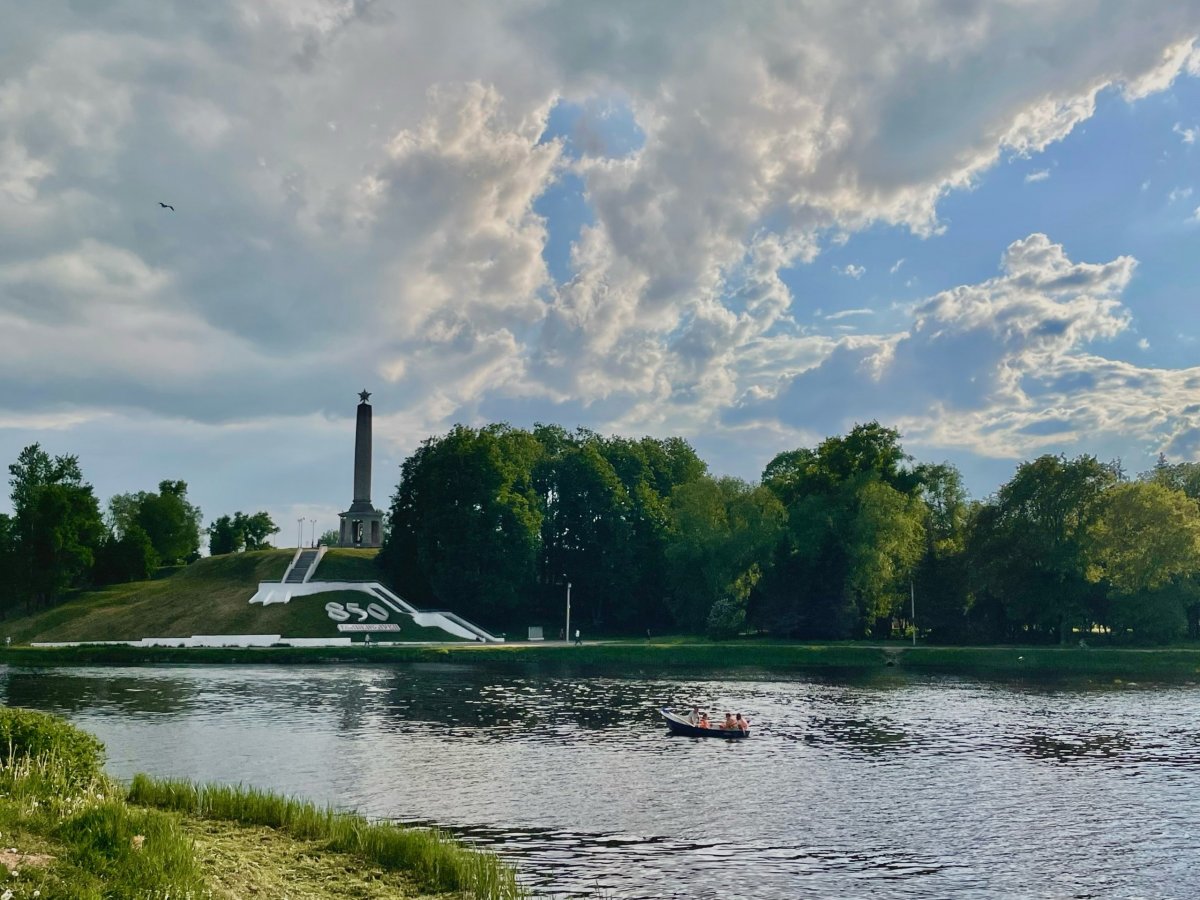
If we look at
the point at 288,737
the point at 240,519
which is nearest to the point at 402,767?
the point at 288,737

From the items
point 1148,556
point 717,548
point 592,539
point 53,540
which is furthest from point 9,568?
point 1148,556

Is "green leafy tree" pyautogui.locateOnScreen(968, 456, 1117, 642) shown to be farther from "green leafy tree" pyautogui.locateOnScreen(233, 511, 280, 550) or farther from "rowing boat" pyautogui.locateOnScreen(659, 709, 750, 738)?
"green leafy tree" pyautogui.locateOnScreen(233, 511, 280, 550)

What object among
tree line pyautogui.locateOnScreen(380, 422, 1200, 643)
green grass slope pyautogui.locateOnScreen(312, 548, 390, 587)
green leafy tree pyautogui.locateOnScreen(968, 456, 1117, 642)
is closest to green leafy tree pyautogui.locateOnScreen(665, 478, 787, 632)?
tree line pyautogui.locateOnScreen(380, 422, 1200, 643)

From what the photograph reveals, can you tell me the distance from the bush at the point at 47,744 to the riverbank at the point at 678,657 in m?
58.2

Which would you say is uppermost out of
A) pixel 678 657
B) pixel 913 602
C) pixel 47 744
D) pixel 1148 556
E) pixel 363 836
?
pixel 1148 556

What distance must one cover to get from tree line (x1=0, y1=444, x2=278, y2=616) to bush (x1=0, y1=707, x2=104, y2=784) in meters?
113

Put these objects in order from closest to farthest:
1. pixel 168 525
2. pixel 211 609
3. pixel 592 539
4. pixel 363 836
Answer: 1. pixel 363 836
2. pixel 211 609
3. pixel 592 539
4. pixel 168 525

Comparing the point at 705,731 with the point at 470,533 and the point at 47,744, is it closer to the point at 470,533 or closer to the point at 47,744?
the point at 47,744

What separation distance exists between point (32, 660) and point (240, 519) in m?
85.1

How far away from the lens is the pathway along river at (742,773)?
2602cm

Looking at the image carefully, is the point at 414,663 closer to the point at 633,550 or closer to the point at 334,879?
the point at 633,550

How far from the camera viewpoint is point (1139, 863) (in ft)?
87.9

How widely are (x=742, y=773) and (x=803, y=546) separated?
67.2 meters

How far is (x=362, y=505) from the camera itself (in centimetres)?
13225
